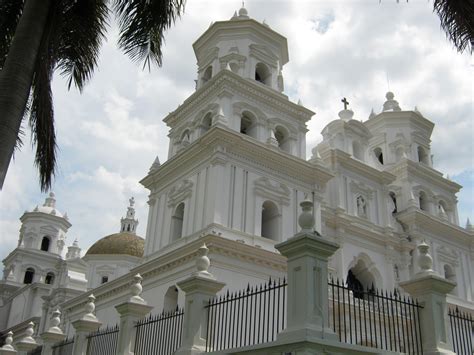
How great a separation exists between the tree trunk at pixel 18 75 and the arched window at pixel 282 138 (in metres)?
16.9

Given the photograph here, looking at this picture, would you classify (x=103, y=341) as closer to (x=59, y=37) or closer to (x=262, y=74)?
(x=59, y=37)

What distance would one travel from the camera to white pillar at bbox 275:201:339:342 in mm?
7160

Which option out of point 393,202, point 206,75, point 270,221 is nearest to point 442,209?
point 393,202

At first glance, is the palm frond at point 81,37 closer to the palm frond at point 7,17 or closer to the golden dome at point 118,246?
the palm frond at point 7,17

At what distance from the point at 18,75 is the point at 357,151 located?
79.3ft

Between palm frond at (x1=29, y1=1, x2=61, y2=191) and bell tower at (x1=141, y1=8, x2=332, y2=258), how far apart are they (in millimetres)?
10019

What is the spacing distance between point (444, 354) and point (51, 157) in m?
8.06

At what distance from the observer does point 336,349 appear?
278 inches

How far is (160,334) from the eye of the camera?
433 inches

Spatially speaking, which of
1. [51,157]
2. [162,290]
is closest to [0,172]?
[51,157]

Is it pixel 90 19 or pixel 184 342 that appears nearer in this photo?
pixel 184 342

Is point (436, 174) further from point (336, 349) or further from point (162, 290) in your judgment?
point (336, 349)

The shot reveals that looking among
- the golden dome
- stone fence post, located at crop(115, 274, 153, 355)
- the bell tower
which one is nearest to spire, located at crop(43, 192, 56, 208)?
the golden dome

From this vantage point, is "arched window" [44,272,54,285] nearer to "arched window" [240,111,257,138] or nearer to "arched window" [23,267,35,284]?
"arched window" [23,267,35,284]
